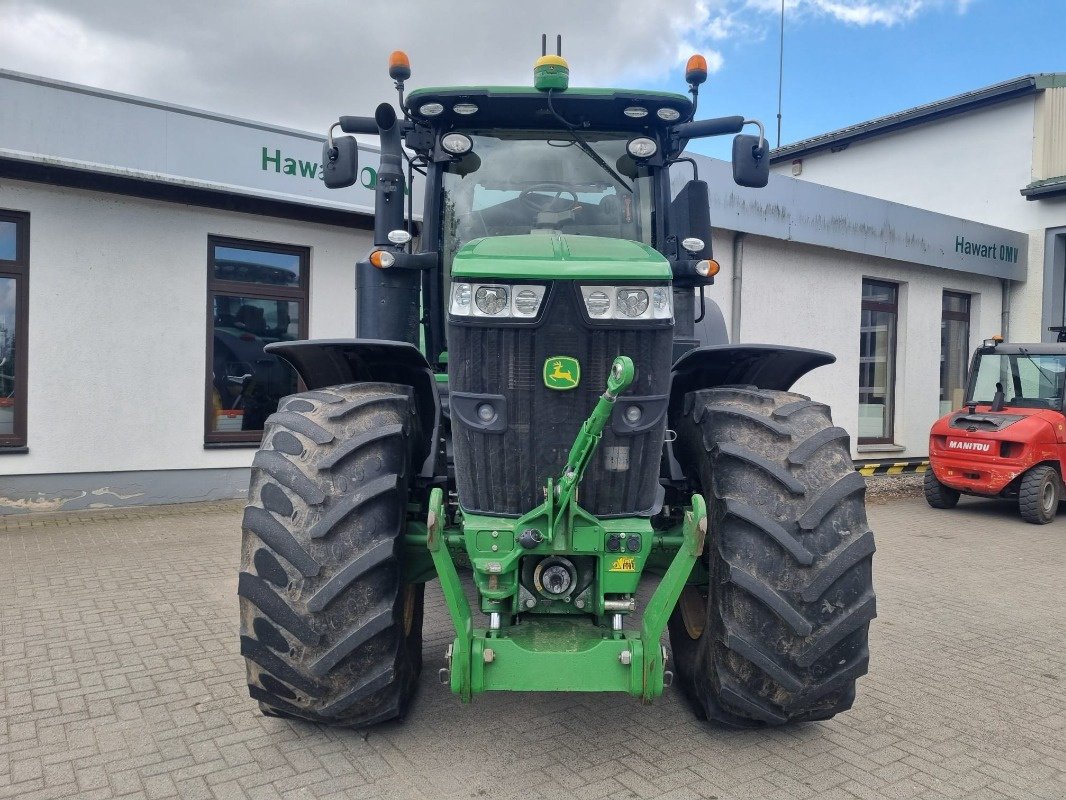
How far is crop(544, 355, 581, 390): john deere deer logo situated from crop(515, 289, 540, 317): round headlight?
Result: 187 millimetres

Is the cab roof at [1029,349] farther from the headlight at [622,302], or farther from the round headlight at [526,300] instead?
the round headlight at [526,300]

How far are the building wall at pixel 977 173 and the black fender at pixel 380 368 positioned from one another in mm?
13894

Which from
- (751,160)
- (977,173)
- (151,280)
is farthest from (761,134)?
(977,173)

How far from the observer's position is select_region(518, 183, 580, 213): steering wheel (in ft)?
12.5

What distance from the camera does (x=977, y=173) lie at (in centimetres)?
1553

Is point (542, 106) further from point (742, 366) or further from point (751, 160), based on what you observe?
point (742, 366)

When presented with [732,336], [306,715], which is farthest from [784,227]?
[306,715]

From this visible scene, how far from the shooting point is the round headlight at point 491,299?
109 inches

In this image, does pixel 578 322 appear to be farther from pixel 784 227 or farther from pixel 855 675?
pixel 784 227

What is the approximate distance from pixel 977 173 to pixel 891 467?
6.97 m

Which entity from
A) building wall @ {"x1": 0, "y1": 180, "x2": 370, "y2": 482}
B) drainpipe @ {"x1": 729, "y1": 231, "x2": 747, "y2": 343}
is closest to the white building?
building wall @ {"x1": 0, "y1": 180, "x2": 370, "y2": 482}

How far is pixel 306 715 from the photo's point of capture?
2986mm

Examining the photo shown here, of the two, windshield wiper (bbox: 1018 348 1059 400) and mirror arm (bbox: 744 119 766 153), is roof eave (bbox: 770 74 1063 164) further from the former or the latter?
mirror arm (bbox: 744 119 766 153)

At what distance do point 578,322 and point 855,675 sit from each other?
163 cm
